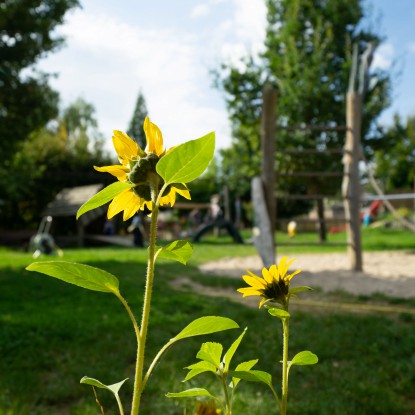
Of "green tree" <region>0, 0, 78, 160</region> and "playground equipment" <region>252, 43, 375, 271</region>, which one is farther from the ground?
"green tree" <region>0, 0, 78, 160</region>

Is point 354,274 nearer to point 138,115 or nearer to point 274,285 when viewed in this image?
point 274,285

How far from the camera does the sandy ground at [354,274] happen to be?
4773mm

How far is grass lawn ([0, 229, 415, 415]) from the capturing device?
2.08 meters

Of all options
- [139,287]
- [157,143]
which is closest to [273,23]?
[139,287]

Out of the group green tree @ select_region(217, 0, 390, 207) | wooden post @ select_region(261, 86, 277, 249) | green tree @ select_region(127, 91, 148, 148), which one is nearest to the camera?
wooden post @ select_region(261, 86, 277, 249)

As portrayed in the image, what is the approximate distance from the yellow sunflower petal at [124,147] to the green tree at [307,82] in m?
11.5

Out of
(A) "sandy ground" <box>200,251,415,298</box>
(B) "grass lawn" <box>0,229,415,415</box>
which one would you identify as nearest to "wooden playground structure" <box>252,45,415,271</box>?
(A) "sandy ground" <box>200,251,415,298</box>

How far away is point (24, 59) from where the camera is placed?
377 inches

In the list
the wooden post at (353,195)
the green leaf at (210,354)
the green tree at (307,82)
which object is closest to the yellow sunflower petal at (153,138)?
the green leaf at (210,354)

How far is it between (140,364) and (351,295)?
14.0ft

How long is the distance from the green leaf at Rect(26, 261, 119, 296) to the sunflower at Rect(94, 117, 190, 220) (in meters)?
0.08

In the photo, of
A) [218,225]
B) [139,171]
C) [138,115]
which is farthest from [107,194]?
[138,115]

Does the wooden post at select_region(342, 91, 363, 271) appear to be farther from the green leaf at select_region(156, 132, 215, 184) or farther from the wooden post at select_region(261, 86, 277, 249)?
the green leaf at select_region(156, 132, 215, 184)

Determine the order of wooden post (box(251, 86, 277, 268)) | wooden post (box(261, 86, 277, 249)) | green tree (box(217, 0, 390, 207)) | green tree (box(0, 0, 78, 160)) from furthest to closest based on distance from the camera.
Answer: green tree (box(217, 0, 390, 207))
green tree (box(0, 0, 78, 160))
wooden post (box(261, 86, 277, 249))
wooden post (box(251, 86, 277, 268))
